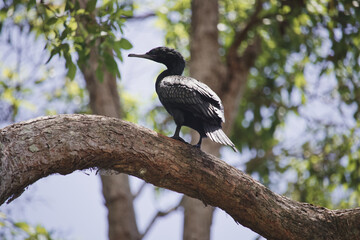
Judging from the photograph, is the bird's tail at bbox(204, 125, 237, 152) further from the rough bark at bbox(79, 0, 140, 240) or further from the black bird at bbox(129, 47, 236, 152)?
the rough bark at bbox(79, 0, 140, 240)

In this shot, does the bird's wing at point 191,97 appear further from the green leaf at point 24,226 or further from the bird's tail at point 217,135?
the green leaf at point 24,226

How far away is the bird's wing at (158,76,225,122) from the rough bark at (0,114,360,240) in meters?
0.37

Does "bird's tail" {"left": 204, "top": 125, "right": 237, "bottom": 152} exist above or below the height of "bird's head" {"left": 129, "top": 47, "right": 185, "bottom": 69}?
below

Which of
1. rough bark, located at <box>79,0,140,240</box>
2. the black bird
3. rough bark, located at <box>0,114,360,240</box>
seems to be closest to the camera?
rough bark, located at <box>0,114,360,240</box>

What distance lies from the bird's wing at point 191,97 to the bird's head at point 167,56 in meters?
0.56

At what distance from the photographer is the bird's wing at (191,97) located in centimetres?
395

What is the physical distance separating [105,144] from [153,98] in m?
5.25

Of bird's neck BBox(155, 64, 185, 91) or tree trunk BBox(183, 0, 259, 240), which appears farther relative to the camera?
tree trunk BBox(183, 0, 259, 240)

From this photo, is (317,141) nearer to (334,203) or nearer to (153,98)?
(334,203)

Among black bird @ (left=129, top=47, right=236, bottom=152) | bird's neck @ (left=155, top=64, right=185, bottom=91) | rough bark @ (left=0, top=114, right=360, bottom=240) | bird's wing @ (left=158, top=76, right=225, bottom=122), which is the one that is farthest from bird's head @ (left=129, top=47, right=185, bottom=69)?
rough bark @ (left=0, top=114, right=360, bottom=240)

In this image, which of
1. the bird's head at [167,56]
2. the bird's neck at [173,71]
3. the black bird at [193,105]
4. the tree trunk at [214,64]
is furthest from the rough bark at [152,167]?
the tree trunk at [214,64]

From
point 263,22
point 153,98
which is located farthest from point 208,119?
point 153,98

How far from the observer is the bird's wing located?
13.0ft

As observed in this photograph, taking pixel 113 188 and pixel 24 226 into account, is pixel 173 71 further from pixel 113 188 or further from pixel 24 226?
pixel 24 226
